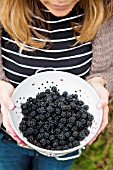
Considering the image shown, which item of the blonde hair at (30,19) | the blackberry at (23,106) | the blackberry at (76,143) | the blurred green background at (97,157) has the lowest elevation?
the blurred green background at (97,157)

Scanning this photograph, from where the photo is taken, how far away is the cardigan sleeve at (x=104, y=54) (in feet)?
4.32

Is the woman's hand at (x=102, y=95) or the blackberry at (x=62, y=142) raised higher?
the woman's hand at (x=102, y=95)

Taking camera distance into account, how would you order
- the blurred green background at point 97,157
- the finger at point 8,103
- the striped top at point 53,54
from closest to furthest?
the finger at point 8,103
the striped top at point 53,54
the blurred green background at point 97,157

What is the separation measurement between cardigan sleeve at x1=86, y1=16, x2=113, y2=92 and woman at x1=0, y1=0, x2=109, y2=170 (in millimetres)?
19

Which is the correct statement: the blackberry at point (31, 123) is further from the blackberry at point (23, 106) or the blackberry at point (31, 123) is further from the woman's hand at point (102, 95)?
the woman's hand at point (102, 95)

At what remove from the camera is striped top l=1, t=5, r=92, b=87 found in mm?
1277

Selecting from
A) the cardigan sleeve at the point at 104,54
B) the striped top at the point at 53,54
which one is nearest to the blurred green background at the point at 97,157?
the cardigan sleeve at the point at 104,54

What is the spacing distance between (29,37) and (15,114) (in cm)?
26

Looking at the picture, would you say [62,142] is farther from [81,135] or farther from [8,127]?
[8,127]

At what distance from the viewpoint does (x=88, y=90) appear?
4.21ft

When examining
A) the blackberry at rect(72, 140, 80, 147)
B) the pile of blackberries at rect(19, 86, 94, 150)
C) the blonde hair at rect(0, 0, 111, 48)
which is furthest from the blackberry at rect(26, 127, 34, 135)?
the blonde hair at rect(0, 0, 111, 48)

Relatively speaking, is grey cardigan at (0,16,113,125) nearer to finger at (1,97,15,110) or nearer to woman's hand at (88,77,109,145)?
woman's hand at (88,77,109,145)

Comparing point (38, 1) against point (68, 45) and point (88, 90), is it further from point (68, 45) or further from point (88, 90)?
point (88, 90)

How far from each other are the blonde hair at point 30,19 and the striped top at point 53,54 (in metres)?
0.02
